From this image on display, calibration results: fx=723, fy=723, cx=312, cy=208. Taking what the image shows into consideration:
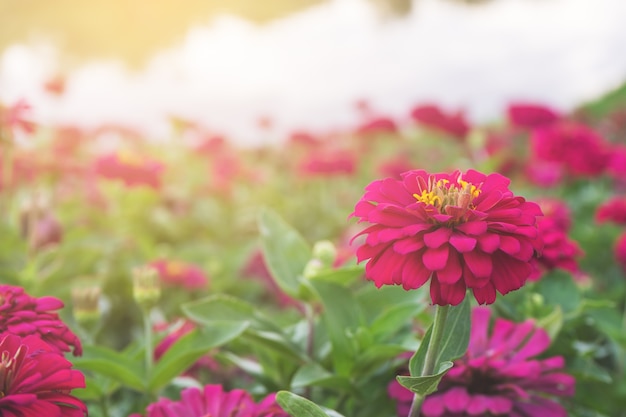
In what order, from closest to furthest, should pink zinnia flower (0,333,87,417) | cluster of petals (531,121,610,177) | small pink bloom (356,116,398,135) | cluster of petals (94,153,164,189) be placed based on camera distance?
pink zinnia flower (0,333,87,417)
cluster of petals (94,153,164,189)
cluster of petals (531,121,610,177)
small pink bloom (356,116,398,135)

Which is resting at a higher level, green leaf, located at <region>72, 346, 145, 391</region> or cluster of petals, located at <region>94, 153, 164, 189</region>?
cluster of petals, located at <region>94, 153, 164, 189</region>

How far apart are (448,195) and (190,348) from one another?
38 cm

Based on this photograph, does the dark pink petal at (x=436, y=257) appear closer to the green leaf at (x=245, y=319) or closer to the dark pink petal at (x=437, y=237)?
the dark pink petal at (x=437, y=237)

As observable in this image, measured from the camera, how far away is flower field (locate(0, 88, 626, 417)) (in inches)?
21.8

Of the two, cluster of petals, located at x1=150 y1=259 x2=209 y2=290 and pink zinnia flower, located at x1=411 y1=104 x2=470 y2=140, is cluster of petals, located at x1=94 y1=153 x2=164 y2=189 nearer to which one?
cluster of petals, located at x1=150 y1=259 x2=209 y2=290

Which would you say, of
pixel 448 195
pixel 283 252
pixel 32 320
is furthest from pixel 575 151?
pixel 32 320

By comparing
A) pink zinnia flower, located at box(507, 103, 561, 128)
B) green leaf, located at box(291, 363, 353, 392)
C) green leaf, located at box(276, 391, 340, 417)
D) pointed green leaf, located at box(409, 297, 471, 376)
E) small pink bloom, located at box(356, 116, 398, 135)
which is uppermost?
green leaf, located at box(276, 391, 340, 417)

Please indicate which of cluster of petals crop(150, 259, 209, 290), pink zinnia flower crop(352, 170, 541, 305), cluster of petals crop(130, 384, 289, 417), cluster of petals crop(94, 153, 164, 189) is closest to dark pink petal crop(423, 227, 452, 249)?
pink zinnia flower crop(352, 170, 541, 305)

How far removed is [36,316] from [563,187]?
2434 millimetres

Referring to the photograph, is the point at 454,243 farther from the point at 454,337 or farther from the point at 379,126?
the point at 379,126

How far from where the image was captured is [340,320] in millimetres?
851

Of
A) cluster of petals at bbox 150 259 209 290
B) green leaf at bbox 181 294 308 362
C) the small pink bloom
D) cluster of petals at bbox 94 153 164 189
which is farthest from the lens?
the small pink bloom

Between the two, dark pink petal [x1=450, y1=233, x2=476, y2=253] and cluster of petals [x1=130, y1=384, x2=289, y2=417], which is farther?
cluster of petals [x1=130, y1=384, x2=289, y2=417]

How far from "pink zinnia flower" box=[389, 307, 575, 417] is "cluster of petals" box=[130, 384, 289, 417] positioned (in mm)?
169
